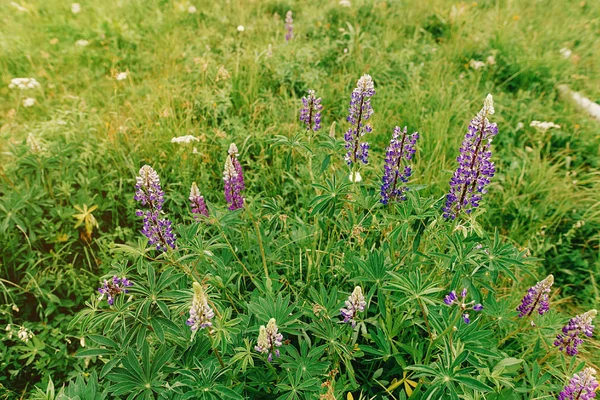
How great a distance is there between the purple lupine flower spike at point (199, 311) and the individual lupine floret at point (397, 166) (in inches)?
39.8

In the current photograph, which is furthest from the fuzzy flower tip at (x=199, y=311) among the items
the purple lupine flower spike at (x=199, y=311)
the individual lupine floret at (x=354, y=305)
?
the individual lupine floret at (x=354, y=305)

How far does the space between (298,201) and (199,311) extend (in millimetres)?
1419

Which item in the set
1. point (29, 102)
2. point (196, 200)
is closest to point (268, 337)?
point (196, 200)

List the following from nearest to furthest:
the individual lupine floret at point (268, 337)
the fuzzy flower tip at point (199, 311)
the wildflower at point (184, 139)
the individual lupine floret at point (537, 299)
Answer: the fuzzy flower tip at point (199, 311)
the individual lupine floret at point (268, 337)
the individual lupine floret at point (537, 299)
the wildflower at point (184, 139)

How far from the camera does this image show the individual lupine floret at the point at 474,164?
1753 mm

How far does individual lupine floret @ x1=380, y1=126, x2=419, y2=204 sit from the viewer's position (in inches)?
76.9

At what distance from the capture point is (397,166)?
201cm

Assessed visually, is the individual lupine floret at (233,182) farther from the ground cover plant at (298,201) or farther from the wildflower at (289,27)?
the wildflower at (289,27)

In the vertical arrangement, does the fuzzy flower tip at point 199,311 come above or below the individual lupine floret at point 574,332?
above

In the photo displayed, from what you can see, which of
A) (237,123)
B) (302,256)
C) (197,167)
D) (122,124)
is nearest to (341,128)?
(237,123)

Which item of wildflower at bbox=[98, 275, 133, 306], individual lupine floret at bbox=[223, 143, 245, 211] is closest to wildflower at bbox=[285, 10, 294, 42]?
individual lupine floret at bbox=[223, 143, 245, 211]

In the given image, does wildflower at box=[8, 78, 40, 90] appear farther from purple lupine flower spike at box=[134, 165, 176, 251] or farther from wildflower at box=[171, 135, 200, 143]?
purple lupine flower spike at box=[134, 165, 176, 251]

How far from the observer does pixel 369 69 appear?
4.06 m

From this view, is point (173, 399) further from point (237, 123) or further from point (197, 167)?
point (237, 123)
